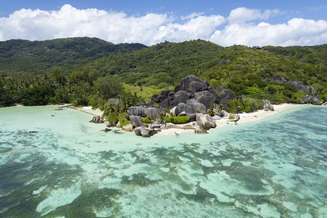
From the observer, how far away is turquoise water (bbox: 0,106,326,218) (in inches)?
980

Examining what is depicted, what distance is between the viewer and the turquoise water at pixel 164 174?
24891mm

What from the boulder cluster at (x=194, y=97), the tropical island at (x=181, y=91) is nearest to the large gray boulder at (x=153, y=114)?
the tropical island at (x=181, y=91)

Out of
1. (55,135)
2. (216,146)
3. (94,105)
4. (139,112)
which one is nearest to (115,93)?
(94,105)

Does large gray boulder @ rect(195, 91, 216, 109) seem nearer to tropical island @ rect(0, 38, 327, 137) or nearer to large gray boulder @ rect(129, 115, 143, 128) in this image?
tropical island @ rect(0, 38, 327, 137)

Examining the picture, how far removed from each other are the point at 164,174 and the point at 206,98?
47241 millimetres

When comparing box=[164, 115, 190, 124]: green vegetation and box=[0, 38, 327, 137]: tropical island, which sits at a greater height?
box=[0, 38, 327, 137]: tropical island

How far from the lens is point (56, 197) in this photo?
88.9 feet

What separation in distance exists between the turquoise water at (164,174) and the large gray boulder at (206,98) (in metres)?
21.7

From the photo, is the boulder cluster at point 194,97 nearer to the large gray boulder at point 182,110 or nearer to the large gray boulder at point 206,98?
the large gray boulder at point 206,98

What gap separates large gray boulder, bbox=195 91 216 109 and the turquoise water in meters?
21.7

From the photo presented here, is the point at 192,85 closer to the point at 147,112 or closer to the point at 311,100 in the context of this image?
the point at 147,112

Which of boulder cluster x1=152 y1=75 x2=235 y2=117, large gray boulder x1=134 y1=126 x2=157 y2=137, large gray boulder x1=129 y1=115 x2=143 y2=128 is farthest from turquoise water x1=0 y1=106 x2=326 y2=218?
boulder cluster x1=152 y1=75 x2=235 y2=117

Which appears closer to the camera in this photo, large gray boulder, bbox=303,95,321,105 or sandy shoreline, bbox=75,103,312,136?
sandy shoreline, bbox=75,103,312,136

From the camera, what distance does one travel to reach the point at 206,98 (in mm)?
78125
